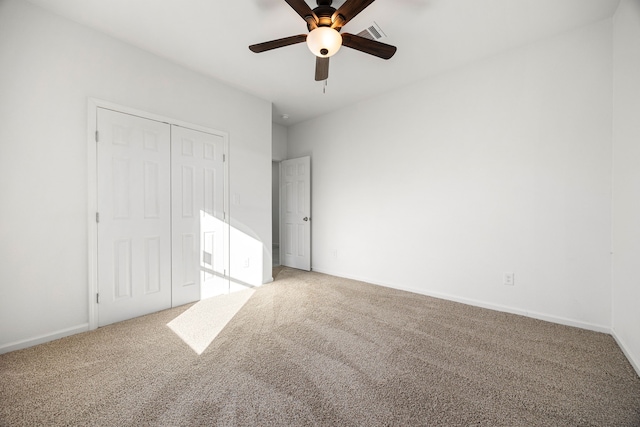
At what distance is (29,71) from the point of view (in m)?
2.09

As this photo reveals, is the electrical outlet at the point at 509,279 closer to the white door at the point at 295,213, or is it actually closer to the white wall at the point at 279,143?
the white door at the point at 295,213

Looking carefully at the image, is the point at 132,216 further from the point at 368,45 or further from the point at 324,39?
the point at 368,45

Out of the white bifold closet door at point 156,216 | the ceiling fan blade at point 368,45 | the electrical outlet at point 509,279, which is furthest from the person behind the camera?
the electrical outlet at point 509,279

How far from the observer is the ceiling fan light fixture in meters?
1.93

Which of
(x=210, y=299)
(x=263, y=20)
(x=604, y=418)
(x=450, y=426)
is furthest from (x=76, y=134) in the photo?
(x=604, y=418)

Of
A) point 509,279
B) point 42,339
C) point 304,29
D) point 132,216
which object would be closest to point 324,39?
point 304,29

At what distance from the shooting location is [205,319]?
2639mm

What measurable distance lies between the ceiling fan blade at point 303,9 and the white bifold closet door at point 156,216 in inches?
73.8

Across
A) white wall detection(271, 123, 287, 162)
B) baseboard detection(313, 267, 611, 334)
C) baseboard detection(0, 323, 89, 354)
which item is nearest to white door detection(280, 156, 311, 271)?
white wall detection(271, 123, 287, 162)

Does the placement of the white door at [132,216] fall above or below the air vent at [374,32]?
below

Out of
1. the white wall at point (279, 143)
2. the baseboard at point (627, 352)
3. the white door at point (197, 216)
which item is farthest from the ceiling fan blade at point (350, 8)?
the white wall at point (279, 143)

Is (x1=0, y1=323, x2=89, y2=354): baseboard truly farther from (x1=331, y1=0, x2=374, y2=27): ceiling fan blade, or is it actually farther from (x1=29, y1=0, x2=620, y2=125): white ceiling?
(x1=331, y1=0, x2=374, y2=27): ceiling fan blade

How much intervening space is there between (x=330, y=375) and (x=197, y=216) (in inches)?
90.9

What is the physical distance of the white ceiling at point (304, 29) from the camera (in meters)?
2.15
